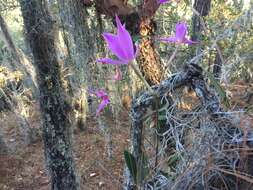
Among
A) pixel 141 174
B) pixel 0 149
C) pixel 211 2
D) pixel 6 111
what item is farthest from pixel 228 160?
pixel 6 111

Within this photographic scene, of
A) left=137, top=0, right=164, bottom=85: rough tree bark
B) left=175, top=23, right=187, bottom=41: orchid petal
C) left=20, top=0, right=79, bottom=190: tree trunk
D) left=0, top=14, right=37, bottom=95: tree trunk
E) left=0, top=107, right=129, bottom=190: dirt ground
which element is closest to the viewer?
left=175, top=23, right=187, bottom=41: orchid petal

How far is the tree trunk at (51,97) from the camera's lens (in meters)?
2.96

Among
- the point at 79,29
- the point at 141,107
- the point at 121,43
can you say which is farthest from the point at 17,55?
the point at 121,43

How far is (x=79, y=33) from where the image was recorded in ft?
11.8

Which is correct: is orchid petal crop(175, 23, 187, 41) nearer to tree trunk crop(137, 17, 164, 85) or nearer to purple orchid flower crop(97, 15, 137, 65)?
purple orchid flower crop(97, 15, 137, 65)

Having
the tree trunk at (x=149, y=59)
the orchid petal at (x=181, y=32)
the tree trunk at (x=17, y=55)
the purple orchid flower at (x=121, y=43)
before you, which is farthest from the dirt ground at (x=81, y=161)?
the purple orchid flower at (x=121, y=43)

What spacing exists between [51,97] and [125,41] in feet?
9.03

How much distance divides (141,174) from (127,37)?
337mm

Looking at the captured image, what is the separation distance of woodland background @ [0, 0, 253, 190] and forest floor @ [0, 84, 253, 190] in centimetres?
2

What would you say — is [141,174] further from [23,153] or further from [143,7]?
[23,153]

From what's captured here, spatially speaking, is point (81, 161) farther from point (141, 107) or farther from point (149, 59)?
point (141, 107)

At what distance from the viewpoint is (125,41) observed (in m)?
0.61

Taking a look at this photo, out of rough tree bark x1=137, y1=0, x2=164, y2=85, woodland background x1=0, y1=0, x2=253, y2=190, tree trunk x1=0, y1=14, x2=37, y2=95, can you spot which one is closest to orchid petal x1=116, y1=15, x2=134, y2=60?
woodland background x1=0, y1=0, x2=253, y2=190

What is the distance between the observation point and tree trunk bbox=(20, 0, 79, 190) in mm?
2959
